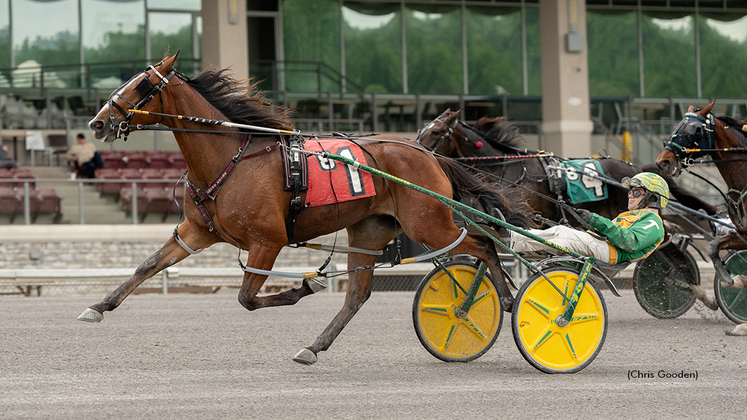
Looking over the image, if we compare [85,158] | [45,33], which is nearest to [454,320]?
[85,158]

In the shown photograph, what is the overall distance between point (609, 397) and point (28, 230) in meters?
10.8

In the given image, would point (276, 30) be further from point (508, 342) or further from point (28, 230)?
point (508, 342)

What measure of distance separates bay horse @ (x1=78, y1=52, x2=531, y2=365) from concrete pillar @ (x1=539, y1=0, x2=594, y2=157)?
14755 mm

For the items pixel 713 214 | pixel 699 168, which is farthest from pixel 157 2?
pixel 713 214

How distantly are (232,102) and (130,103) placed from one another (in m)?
0.77

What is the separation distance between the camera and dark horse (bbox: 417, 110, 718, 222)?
913cm

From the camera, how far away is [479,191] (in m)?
6.82

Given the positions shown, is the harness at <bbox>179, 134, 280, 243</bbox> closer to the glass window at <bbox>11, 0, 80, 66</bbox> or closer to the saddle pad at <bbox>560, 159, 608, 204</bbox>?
the saddle pad at <bbox>560, 159, 608, 204</bbox>

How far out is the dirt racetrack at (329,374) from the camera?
4.77 meters

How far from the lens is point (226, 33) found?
1905cm

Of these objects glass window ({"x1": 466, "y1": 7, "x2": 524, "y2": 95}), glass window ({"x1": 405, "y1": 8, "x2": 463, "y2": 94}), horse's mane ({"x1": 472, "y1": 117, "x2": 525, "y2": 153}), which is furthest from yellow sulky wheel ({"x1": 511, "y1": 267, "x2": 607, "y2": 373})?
glass window ({"x1": 466, "y1": 7, "x2": 524, "y2": 95})

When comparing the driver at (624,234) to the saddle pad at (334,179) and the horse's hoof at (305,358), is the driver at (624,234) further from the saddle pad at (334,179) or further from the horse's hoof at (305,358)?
the horse's hoof at (305,358)

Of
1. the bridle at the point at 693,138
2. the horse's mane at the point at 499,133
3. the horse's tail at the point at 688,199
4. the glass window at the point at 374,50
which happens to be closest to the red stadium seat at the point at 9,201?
the horse's mane at the point at 499,133

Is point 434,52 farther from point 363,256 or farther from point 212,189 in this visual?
point 212,189
